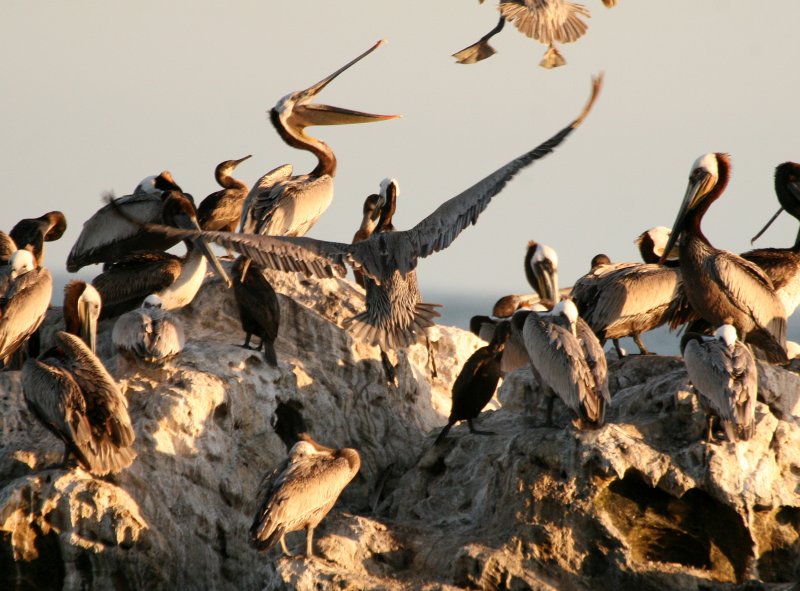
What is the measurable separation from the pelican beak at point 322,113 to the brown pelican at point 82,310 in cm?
361

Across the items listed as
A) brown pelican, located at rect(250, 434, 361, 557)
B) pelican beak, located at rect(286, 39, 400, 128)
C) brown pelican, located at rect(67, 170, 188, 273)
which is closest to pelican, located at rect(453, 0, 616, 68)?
pelican beak, located at rect(286, 39, 400, 128)

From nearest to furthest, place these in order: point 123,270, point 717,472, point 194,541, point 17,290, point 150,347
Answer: point 717,472
point 194,541
point 150,347
point 17,290
point 123,270

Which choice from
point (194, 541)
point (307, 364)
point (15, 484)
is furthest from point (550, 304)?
point (15, 484)

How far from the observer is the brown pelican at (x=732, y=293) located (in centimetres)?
883

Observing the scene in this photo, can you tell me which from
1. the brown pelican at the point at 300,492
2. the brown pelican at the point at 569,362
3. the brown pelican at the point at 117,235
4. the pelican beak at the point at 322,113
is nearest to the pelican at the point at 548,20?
the pelican beak at the point at 322,113

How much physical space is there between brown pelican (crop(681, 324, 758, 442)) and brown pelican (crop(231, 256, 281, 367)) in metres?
2.69

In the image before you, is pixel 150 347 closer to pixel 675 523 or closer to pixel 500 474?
pixel 500 474

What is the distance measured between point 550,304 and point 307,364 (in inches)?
81.1

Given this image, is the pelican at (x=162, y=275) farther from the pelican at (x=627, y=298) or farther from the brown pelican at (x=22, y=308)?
the pelican at (x=627, y=298)

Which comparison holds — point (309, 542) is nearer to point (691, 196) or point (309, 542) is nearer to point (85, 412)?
point (85, 412)

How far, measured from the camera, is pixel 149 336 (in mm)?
8328

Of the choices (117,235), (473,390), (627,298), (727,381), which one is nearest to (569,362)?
(727,381)

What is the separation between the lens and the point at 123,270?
1012cm

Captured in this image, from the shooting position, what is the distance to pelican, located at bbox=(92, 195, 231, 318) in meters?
9.49
